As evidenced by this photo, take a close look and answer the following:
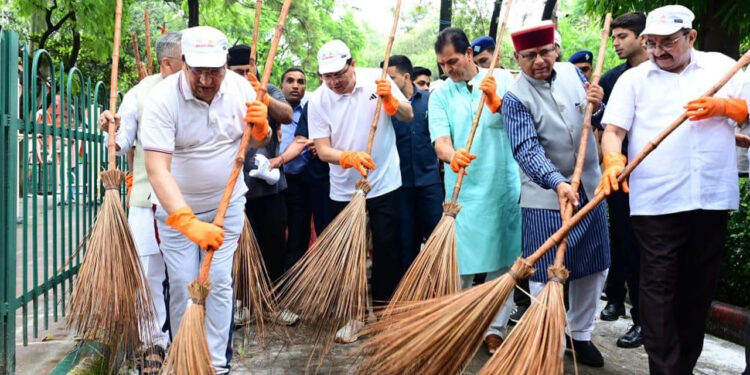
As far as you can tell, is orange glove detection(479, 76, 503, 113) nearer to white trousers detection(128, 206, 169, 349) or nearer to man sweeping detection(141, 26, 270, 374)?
man sweeping detection(141, 26, 270, 374)

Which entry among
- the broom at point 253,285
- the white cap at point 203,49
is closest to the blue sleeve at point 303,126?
the broom at point 253,285

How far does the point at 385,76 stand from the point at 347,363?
5.14ft

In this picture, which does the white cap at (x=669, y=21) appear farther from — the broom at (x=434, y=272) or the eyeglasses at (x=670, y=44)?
the broom at (x=434, y=272)

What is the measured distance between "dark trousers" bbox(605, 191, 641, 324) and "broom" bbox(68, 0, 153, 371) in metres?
2.70

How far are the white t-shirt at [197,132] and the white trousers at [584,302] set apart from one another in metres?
1.66

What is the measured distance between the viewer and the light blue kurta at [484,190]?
422 centimetres

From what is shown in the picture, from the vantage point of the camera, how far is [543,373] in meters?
2.69

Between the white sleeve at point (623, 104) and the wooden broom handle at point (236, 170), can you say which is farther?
the white sleeve at point (623, 104)

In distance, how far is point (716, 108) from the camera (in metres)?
3.04

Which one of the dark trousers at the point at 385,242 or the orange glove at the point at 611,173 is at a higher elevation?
the orange glove at the point at 611,173

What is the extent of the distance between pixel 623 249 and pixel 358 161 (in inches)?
67.9

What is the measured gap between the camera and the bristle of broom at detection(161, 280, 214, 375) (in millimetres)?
2803

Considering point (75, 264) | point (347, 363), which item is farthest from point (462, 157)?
point (75, 264)

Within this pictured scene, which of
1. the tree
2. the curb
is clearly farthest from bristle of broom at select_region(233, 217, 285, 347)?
the tree
